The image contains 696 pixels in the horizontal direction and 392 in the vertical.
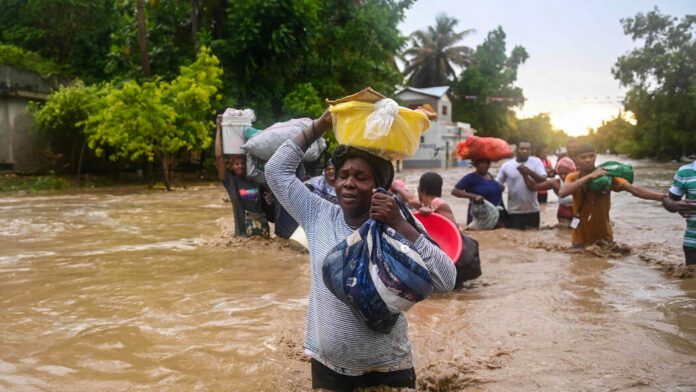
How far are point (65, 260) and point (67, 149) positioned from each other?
14936 millimetres

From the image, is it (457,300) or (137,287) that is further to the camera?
(137,287)

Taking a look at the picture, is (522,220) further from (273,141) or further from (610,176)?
(273,141)

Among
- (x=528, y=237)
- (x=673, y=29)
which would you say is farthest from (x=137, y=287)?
(x=673, y=29)

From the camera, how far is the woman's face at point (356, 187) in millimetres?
2170

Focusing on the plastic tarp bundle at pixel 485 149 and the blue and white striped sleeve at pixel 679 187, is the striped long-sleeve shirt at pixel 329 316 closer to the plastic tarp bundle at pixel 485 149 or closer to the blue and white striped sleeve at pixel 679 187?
the blue and white striped sleeve at pixel 679 187

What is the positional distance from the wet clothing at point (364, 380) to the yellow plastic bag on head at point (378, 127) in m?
0.87

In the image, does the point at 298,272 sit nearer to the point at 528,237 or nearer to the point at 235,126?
the point at 235,126

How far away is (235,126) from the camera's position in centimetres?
649

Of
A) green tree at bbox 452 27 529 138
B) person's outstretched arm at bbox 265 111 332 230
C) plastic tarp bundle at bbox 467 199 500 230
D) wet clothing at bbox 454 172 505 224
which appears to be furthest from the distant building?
person's outstretched arm at bbox 265 111 332 230

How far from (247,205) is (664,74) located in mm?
35636

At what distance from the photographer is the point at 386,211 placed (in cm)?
191

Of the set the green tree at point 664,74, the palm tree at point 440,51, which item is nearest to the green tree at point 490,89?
the palm tree at point 440,51

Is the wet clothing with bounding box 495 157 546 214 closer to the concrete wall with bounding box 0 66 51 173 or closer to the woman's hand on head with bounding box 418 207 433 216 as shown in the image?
the woman's hand on head with bounding box 418 207 433 216

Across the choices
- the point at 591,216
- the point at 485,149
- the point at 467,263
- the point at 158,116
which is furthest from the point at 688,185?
the point at 158,116
